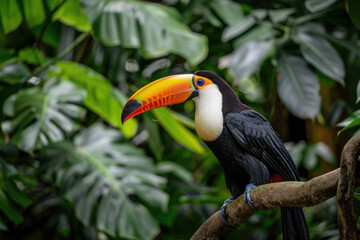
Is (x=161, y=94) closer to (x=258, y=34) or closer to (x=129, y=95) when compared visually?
(x=129, y=95)

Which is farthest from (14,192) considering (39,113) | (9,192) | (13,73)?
(13,73)

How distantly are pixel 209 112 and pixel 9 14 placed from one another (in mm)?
1306

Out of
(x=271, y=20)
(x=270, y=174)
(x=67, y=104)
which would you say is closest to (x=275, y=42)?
(x=271, y=20)

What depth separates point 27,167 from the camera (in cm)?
205

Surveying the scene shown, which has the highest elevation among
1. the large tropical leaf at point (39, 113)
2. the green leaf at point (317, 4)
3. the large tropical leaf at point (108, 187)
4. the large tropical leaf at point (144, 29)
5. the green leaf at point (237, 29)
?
the green leaf at point (317, 4)

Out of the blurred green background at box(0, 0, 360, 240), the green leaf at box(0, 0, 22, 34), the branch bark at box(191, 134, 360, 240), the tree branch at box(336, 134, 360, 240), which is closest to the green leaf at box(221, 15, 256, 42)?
the blurred green background at box(0, 0, 360, 240)

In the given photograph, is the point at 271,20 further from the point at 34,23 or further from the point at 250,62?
the point at 34,23

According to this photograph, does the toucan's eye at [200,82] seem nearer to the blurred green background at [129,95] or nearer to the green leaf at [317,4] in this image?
the blurred green background at [129,95]

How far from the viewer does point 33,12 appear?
194 centimetres

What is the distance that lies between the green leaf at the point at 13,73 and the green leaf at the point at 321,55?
41.5 inches

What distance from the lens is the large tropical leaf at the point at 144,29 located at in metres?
1.93

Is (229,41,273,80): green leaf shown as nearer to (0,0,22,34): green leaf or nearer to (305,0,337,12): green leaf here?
(305,0,337,12): green leaf

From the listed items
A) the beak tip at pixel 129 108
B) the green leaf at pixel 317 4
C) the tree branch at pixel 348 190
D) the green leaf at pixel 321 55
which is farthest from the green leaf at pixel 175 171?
the tree branch at pixel 348 190

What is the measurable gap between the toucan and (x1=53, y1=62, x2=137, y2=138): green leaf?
96cm
